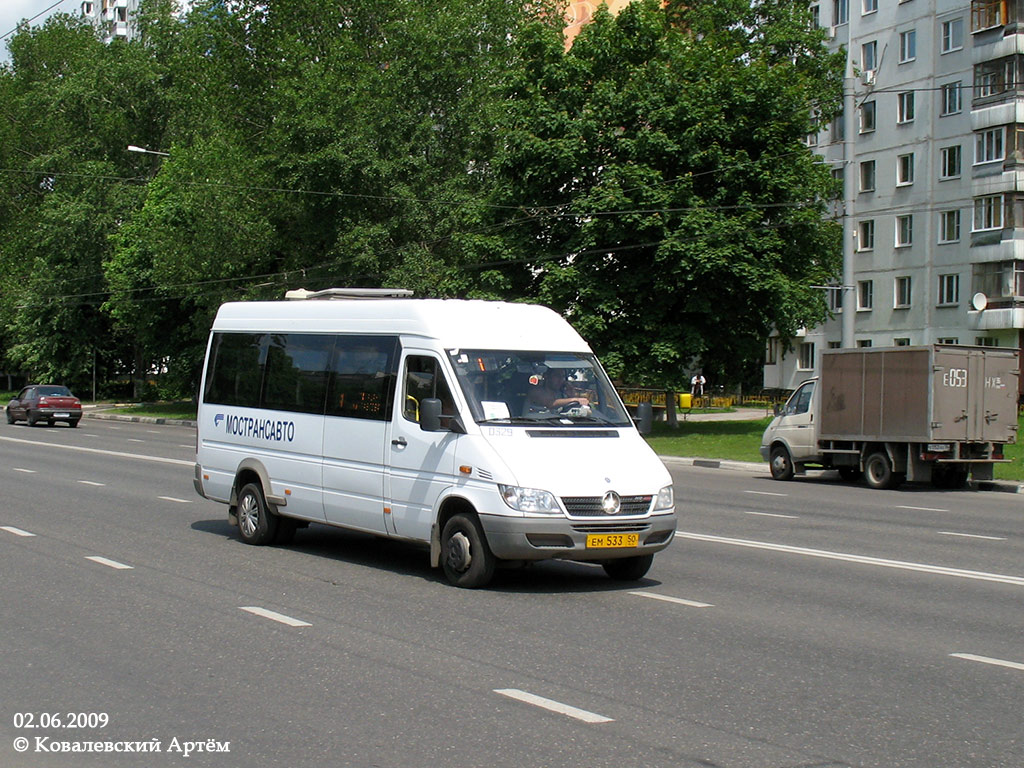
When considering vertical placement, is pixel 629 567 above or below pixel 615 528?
below

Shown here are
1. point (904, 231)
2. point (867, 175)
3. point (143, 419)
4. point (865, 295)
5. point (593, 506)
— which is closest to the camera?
point (593, 506)

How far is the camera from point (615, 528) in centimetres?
973

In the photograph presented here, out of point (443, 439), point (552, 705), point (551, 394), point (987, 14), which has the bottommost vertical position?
point (552, 705)

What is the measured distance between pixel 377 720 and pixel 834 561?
729 cm

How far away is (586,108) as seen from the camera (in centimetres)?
3622

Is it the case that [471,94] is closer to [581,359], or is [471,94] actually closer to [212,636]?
[581,359]

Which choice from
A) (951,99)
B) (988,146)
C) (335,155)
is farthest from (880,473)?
(951,99)

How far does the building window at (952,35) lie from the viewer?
5438cm

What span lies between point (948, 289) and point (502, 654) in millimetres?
52553

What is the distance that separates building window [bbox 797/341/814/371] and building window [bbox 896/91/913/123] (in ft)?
43.0

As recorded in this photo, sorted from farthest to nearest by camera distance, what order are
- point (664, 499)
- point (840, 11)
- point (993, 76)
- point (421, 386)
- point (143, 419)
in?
point (840, 11), point (993, 76), point (143, 419), point (421, 386), point (664, 499)

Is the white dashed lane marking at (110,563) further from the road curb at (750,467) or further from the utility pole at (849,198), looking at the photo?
the utility pole at (849,198)

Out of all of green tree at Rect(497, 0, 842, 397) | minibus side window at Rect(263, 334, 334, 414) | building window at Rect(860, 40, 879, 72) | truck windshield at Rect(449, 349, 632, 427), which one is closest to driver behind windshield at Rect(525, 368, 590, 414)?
truck windshield at Rect(449, 349, 632, 427)

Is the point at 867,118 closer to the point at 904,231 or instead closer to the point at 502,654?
the point at 904,231
